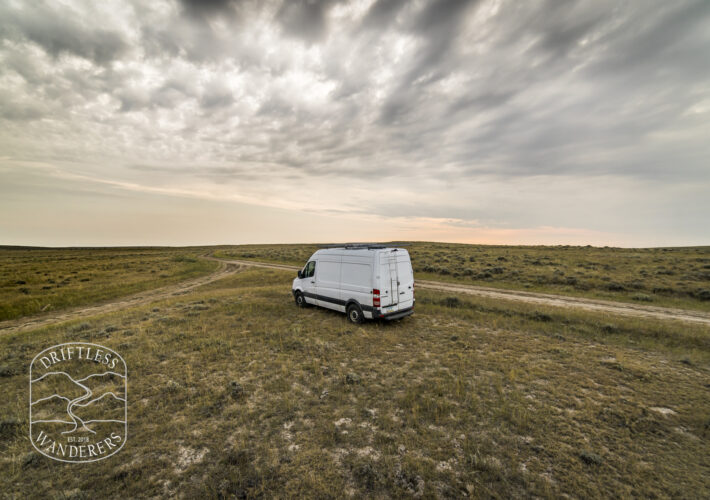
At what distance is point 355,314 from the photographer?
37.9ft

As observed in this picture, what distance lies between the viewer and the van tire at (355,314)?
1138 cm

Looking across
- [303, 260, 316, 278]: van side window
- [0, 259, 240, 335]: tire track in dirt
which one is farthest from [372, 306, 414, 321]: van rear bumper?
[0, 259, 240, 335]: tire track in dirt

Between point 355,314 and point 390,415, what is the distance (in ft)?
20.2

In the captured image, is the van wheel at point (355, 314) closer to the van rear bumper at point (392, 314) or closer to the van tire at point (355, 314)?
the van tire at point (355, 314)

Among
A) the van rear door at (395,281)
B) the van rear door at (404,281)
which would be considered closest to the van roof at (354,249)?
the van rear door at (395,281)

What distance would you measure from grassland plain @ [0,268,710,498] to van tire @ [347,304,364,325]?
91 centimetres

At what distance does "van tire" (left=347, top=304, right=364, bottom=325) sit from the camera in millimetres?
11375

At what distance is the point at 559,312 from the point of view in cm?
1308

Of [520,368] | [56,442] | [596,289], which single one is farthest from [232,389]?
[596,289]

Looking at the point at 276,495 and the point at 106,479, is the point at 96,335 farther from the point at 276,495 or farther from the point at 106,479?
the point at 276,495

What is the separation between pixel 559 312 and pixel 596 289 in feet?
35.3

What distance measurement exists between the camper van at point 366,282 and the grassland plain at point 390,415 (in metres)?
1.09

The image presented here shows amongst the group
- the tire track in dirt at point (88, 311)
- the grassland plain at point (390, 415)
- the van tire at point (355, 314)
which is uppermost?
the van tire at point (355, 314)

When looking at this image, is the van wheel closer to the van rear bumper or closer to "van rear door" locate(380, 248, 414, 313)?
the van rear bumper
